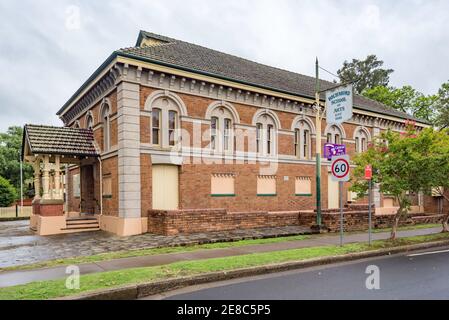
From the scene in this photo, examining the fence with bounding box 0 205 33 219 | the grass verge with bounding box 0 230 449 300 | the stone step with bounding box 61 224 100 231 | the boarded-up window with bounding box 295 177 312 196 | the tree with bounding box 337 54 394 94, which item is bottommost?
the fence with bounding box 0 205 33 219

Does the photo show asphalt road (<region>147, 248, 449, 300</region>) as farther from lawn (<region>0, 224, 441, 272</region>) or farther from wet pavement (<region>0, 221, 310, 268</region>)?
wet pavement (<region>0, 221, 310, 268</region>)

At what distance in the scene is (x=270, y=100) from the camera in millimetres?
19656

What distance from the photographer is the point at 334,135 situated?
2328cm

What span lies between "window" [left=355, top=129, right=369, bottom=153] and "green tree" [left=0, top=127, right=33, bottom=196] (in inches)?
1857

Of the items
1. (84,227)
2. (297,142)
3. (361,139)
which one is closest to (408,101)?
(361,139)

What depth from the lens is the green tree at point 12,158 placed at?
50000 millimetres

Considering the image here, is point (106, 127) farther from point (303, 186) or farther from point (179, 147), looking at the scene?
point (303, 186)

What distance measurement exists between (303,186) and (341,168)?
9.86 metres

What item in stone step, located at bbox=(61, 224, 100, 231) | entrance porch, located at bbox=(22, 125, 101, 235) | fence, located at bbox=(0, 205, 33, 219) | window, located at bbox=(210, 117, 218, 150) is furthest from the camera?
fence, located at bbox=(0, 205, 33, 219)

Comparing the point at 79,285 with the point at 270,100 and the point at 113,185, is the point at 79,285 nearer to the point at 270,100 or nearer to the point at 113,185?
the point at 113,185

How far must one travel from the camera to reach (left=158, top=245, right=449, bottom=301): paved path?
6.26 metres

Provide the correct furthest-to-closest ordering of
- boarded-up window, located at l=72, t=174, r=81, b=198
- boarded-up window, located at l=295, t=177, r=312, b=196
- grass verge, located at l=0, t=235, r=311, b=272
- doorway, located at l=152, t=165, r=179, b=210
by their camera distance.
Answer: boarded-up window, located at l=72, t=174, r=81, b=198 < boarded-up window, located at l=295, t=177, r=312, b=196 < doorway, located at l=152, t=165, r=179, b=210 < grass verge, located at l=0, t=235, r=311, b=272

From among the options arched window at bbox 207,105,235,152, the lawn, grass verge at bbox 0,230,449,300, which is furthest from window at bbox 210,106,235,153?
grass verge at bbox 0,230,449,300

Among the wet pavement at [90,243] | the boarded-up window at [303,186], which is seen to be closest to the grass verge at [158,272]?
the wet pavement at [90,243]
